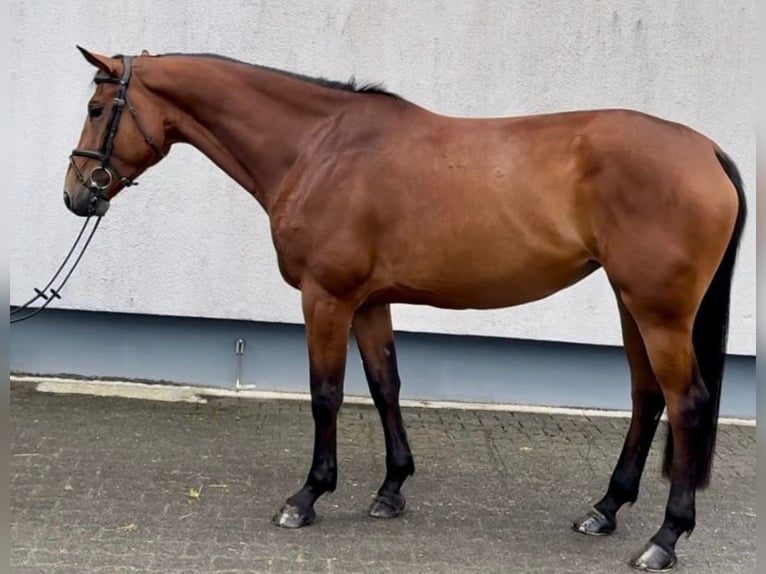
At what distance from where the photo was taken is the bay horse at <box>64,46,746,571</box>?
119 inches

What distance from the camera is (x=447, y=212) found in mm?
3199

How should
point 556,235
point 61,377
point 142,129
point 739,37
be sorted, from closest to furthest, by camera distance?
1. point 556,235
2. point 142,129
3. point 739,37
4. point 61,377

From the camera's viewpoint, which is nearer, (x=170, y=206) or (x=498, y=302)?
(x=498, y=302)

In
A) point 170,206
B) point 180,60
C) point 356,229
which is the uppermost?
point 180,60

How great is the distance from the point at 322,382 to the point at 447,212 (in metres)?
0.92

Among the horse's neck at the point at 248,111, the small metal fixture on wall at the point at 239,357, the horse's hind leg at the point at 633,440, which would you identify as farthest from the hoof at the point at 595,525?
the small metal fixture on wall at the point at 239,357

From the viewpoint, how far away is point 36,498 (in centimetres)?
353

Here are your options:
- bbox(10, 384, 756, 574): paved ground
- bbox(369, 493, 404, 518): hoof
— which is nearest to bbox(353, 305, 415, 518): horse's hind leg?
bbox(369, 493, 404, 518): hoof

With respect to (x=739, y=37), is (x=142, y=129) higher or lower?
lower

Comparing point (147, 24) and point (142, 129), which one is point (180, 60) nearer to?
point (142, 129)

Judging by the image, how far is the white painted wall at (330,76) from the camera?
208 inches

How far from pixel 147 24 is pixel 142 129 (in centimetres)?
238

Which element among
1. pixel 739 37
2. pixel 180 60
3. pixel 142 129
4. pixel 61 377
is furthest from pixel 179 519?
pixel 739 37

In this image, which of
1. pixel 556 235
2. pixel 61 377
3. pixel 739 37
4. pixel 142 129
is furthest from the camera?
pixel 61 377
